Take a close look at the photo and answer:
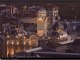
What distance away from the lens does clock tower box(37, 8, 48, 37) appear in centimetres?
1223

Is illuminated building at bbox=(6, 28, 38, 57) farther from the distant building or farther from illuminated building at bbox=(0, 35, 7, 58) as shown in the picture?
the distant building

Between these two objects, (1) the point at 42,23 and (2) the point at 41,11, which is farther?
(1) the point at 42,23

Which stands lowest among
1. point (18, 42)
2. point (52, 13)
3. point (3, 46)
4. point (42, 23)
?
point (3, 46)

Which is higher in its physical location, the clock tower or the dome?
the dome

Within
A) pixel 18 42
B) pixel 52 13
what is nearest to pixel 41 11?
pixel 52 13

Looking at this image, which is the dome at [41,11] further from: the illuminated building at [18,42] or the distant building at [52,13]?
the illuminated building at [18,42]

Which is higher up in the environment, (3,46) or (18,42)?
(18,42)

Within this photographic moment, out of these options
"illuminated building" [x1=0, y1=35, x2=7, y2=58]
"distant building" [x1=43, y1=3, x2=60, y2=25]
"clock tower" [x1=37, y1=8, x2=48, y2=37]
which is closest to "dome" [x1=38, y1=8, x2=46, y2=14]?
"clock tower" [x1=37, y1=8, x2=48, y2=37]

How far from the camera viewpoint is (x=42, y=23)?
40.5ft

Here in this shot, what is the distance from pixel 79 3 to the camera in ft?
38.5

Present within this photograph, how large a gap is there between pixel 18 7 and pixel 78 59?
2730 millimetres

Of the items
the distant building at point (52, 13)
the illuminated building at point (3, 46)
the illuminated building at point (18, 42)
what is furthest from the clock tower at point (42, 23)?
the illuminated building at point (3, 46)

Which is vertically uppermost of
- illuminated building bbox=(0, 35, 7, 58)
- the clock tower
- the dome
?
the dome

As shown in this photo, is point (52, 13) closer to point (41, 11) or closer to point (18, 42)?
point (41, 11)
